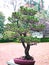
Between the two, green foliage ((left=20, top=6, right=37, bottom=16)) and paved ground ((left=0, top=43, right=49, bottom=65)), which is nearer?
green foliage ((left=20, top=6, right=37, bottom=16))

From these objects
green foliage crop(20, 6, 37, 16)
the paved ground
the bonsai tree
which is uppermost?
green foliage crop(20, 6, 37, 16)

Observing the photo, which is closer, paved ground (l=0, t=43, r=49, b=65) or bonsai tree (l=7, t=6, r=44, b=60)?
bonsai tree (l=7, t=6, r=44, b=60)

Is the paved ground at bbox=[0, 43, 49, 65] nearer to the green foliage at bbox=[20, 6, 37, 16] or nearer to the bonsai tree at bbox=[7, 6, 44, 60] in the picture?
the bonsai tree at bbox=[7, 6, 44, 60]

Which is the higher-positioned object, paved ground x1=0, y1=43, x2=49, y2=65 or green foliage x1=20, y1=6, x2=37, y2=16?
green foliage x1=20, y1=6, x2=37, y2=16

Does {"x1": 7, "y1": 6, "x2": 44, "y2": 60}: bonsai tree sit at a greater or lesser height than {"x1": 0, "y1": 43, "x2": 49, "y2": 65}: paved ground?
greater

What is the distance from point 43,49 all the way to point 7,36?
2.50 metres

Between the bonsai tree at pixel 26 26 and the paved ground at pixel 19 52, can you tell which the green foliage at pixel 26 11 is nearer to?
the bonsai tree at pixel 26 26

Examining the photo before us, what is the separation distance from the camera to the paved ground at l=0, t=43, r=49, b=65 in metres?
4.82

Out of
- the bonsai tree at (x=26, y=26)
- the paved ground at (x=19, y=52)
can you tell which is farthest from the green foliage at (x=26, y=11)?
the paved ground at (x=19, y=52)

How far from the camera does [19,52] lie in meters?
5.27

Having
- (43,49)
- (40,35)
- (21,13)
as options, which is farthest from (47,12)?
(21,13)

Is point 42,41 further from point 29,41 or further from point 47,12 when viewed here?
point 29,41

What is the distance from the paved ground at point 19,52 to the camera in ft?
15.8

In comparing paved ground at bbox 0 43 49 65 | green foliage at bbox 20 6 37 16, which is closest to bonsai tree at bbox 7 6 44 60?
green foliage at bbox 20 6 37 16
